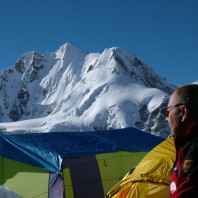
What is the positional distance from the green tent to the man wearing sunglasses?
6.65 metres

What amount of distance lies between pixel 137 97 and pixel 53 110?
130 ft

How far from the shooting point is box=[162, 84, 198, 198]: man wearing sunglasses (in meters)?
2.30

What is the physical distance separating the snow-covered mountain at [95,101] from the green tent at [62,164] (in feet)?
410

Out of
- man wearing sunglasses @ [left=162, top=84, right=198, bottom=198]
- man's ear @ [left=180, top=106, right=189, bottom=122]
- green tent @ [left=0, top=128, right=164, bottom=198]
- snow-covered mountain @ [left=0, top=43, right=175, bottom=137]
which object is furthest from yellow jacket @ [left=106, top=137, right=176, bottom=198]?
snow-covered mountain @ [left=0, top=43, right=175, bottom=137]

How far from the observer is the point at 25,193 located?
9.69 m

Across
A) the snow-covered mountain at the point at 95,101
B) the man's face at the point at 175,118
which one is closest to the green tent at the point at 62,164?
the man's face at the point at 175,118

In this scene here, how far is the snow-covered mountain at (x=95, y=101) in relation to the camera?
14712cm

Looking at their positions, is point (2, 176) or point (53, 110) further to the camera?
point (53, 110)

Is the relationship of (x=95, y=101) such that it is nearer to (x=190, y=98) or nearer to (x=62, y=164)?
(x=62, y=164)

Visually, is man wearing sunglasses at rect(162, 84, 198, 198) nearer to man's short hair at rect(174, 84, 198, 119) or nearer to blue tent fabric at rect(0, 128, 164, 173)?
man's short hair at rect(174, 84, 198, 119)

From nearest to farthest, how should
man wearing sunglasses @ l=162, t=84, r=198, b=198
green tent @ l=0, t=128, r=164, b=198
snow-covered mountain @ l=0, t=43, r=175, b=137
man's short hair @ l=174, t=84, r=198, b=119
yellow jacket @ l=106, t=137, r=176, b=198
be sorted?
man wearing sunglasses @ l=162, t=84, r=198, b=198, man's short hair @ l=174, t=84, r=198, b=119, yellow jacket @ l=106, t=137, r=176, b=198, green tent @ l=0, t=128, r=164, b=198, snow-covered mountain @ l=0, t=43, r=175, b=137

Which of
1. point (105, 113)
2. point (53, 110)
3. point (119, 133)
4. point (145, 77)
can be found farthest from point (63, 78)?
point (119, 133)

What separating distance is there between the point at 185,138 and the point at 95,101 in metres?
158

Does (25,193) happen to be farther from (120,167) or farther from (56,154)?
(120,167)
